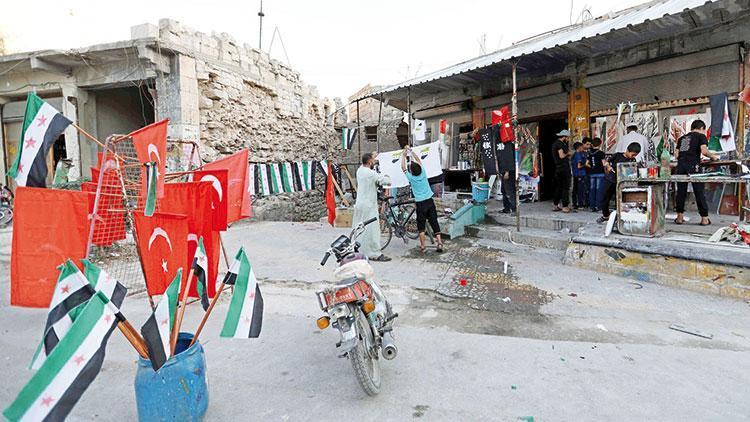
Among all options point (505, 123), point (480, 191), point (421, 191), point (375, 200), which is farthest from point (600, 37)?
point (375, 200)

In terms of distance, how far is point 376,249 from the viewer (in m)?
6.95

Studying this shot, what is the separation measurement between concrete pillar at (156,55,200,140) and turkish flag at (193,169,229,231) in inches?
276

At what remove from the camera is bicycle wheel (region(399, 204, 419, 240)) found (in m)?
8.27

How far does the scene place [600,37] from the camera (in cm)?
794

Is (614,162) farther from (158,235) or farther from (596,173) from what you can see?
(158,235)

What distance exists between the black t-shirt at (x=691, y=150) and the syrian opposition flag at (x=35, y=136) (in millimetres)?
8091

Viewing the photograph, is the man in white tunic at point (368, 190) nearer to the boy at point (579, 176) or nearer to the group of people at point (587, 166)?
the group of people at point (587, 166)

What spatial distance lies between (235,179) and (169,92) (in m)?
7.48

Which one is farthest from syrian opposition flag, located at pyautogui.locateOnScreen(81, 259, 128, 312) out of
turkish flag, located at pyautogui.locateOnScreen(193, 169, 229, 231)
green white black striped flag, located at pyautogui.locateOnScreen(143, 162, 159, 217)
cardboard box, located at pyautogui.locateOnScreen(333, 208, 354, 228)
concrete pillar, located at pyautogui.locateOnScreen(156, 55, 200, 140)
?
concrete pillar, located at pyautogui.locateOnScreen(156, 55, 200, 140)

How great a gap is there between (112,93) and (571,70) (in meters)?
13.4

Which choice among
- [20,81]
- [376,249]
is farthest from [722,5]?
[20,81]

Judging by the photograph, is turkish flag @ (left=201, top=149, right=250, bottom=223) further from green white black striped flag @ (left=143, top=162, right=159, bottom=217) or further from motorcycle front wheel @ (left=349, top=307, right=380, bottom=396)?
motorcycle front wheel @ (left=349, top=307, right=380, bottom=396)

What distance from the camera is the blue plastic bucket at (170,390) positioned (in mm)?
2355

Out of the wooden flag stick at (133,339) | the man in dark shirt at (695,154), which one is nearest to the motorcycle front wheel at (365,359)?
the wooden flag stick at (133,339)
